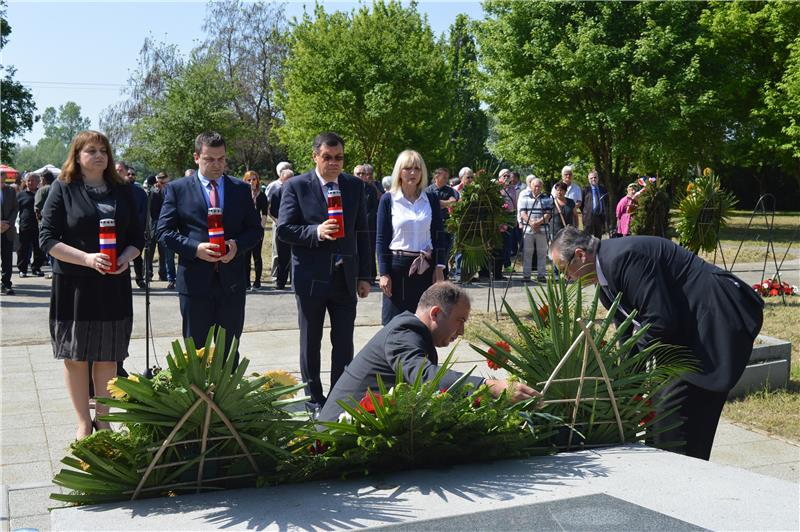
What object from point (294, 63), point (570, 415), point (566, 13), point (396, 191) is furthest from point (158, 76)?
point (570, 415)

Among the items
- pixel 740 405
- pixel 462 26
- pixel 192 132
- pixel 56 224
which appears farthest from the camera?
pixel 462 26

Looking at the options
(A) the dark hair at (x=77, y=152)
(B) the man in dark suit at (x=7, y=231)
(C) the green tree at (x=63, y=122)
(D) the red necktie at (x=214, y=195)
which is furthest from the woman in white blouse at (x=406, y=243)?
(C) the green tree at (x=63, y=122)

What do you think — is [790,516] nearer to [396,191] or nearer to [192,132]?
[396,191]

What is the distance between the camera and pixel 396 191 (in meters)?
6.98

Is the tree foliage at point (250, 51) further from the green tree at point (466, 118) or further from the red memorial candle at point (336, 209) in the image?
the red memorial candle at point (336, 209)

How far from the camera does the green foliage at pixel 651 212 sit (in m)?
14.4

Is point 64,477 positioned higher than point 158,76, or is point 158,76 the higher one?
point 158,76

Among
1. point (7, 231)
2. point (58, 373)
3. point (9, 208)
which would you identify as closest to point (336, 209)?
point (58, 373)

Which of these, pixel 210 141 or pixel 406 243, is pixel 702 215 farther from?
pixel 210 141

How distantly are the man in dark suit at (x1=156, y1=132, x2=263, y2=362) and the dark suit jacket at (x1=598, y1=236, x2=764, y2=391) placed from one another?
→ 263cm

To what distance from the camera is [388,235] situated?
6930mm

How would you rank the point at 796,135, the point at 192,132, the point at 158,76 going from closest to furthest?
the point at 796,135 → the point at 192,132 → the point at 158,76

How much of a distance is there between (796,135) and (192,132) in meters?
23.9

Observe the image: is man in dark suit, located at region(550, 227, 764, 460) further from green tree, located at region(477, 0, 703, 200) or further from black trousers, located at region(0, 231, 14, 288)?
green tree, located at region(477, 0, 703, 200)
